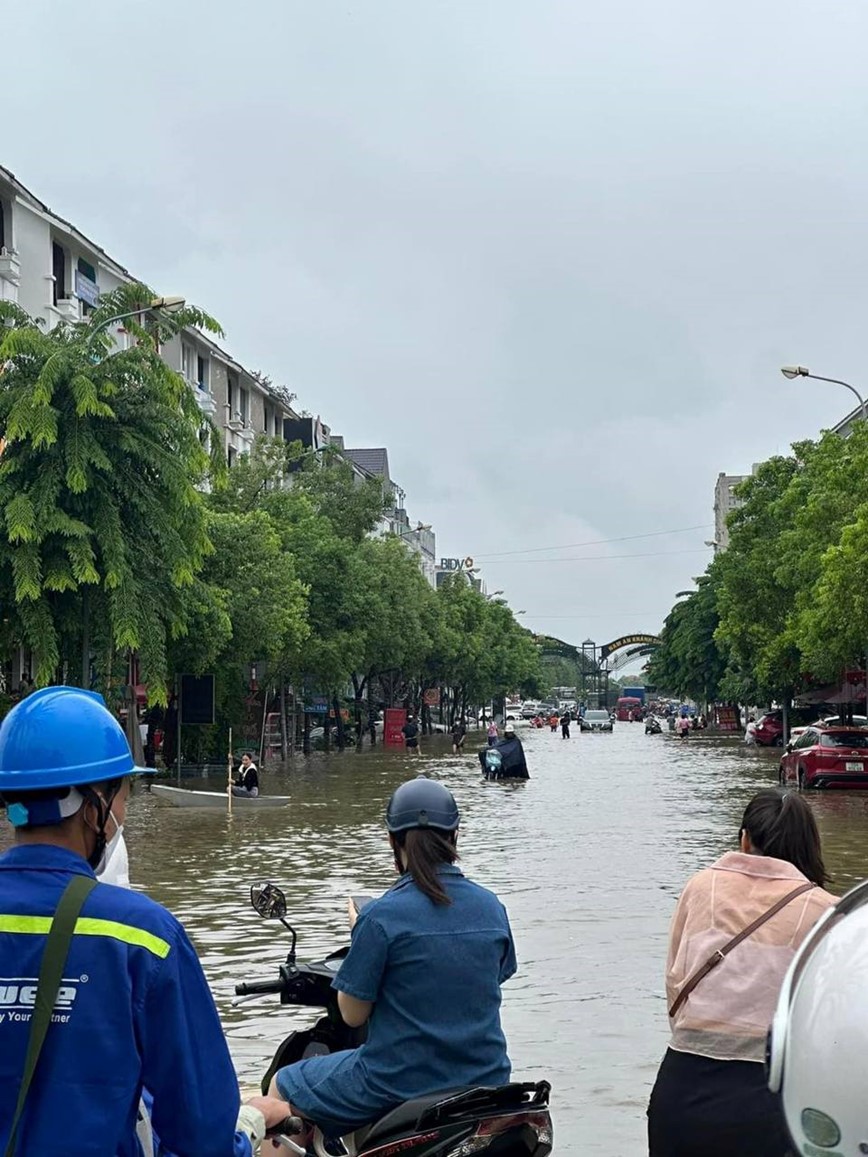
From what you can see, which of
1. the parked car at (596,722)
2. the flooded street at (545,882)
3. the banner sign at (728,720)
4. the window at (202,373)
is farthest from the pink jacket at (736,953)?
the parked car at (596,722)

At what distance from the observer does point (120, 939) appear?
2949 millimetres

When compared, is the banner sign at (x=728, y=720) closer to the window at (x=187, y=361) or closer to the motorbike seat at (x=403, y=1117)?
the window at (x=187, y=361)

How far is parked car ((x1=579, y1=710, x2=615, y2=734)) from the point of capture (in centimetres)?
10238

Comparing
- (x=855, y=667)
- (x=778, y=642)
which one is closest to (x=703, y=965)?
(x=778, y=642)

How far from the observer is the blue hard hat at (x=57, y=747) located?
10.4 ft

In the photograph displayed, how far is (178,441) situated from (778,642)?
2957cm

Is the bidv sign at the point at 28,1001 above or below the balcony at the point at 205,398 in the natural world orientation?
below

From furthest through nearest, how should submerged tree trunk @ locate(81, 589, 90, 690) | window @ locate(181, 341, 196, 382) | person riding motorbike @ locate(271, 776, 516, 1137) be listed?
window @ locate(181, 341, 196, 382)
submerged tree trunk @ locate(81, 589, 90, 690)
person riding motorbike @ locate(271, 776, 516, 1137)

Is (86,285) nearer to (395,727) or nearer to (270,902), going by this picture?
(395,727)

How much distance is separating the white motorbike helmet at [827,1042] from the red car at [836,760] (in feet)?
113

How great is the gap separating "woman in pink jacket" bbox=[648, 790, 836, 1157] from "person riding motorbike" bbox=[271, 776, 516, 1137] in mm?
534

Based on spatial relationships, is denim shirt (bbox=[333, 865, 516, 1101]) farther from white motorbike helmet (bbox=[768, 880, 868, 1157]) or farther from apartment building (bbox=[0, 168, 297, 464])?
apartment building (bbox=[0, 168, 297, 464])

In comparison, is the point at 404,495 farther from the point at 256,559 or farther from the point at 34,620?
the point at 34,620

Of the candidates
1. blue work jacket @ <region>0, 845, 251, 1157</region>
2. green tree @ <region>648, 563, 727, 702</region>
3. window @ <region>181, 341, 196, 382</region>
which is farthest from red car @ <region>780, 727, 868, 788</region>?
green tree @ <region>648, 563, 727, 702</region>
